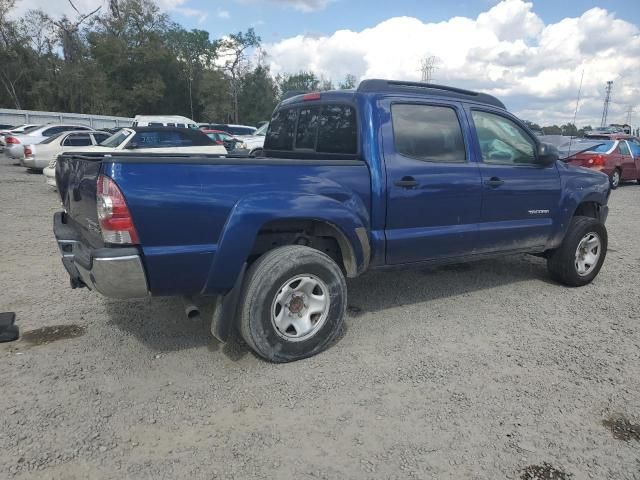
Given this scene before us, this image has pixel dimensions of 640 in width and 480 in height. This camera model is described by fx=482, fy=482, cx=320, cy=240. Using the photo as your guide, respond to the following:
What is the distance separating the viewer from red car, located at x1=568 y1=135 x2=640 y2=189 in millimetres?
14500

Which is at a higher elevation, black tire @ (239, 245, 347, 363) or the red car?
the red car

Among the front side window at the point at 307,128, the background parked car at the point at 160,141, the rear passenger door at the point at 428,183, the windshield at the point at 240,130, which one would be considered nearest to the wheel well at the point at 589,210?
the rear passenger door at the point at 428,183

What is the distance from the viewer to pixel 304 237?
372cm

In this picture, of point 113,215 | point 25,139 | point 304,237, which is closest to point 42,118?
point 25,139

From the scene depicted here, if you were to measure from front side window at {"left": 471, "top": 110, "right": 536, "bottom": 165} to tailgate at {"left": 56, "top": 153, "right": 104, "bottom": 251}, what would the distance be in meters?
3.20

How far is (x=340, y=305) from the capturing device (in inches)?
142

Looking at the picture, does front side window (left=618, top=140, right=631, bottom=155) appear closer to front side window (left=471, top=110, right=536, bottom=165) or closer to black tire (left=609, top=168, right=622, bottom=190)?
black tire (left=609, top=168, right=622, bottom=190)

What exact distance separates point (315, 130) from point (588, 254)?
338 cm

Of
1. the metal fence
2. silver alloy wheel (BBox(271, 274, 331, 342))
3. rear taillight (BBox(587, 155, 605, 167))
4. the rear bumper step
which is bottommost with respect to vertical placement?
silver alloy wheel (BBox(271, 274, 331, 342))

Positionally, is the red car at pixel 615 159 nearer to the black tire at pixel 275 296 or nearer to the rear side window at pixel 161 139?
the rear side window at pixel 161 139

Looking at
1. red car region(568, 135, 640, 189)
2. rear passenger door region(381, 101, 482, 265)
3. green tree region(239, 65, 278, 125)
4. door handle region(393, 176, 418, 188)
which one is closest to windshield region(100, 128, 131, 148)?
rear passenger door region(381, 101, 482, 265)

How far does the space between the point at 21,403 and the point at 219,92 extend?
57756 mm

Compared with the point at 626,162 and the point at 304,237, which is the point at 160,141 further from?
the point at 626,162

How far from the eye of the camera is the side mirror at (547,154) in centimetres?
469
